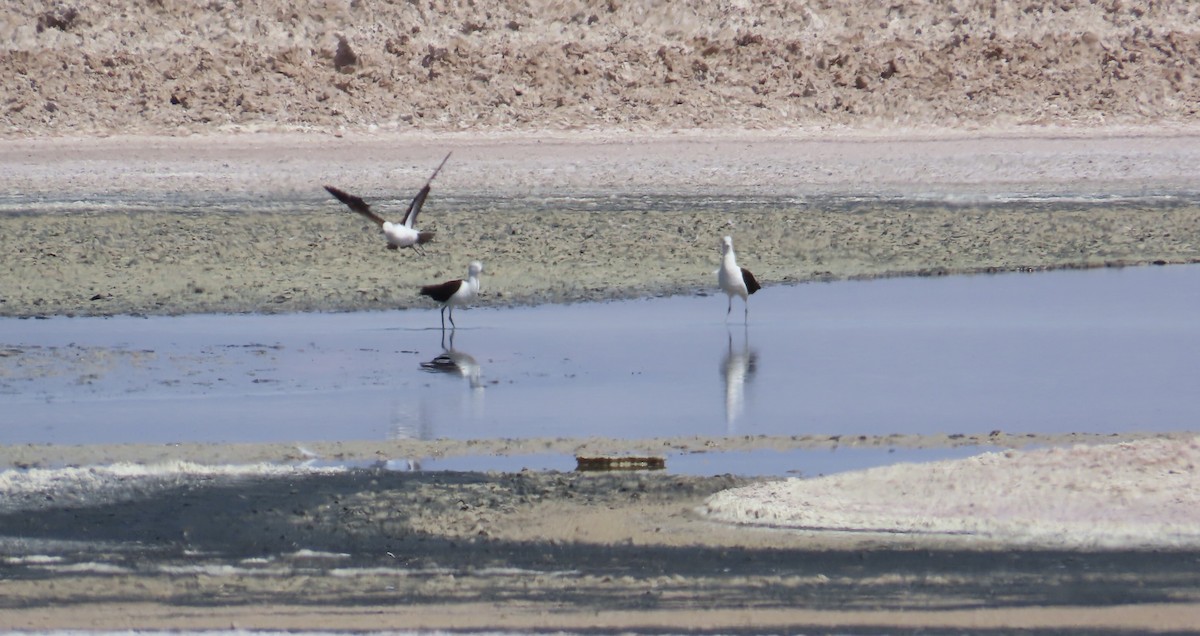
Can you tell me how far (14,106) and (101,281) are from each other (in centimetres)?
2458

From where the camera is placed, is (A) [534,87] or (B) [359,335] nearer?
(B) [359,335]

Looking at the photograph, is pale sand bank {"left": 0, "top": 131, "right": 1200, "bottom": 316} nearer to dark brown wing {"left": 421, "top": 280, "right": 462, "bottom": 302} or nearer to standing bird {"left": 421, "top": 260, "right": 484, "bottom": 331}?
standing bird {"left": 421, "top": 260, "right": 484, "bottom": 331}

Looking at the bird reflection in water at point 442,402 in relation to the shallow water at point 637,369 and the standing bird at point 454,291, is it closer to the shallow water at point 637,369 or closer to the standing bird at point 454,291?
the shallow water at point 637,369

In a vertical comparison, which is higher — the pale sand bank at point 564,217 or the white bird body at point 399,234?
the white bird body at point 399,234

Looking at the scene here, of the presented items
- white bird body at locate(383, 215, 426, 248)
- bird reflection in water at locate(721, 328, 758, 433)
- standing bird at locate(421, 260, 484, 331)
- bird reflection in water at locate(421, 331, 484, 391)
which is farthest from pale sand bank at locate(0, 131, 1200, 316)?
bird reflection in water at locate(721, 328, 758, 433)

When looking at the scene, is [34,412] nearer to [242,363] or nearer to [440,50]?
[242,363]

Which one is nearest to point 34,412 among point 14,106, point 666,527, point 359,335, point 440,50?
point 359,335

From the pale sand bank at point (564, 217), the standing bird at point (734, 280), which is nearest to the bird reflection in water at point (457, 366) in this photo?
the standing bird at point (734, 280)

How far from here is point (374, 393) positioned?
1051cm

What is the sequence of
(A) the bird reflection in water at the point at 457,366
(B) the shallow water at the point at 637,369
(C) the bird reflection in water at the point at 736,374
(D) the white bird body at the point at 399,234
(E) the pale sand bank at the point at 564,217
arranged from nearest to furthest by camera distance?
1. (B) the shallow water at the point at 637,369
2. (C) the bird reflection in water at the point at 736,374
3. (A) the bird reflection in water at the point at 457,366
4. (D) the white bird body at the point at 399,234
5. (E) the pale sand bank at the point at 564,217

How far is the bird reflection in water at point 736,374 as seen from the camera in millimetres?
9594

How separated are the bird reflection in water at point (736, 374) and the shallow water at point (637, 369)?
0.02m

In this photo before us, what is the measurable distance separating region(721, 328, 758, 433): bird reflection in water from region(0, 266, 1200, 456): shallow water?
25mm

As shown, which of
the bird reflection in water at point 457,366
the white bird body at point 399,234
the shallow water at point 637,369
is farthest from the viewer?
the white bird body at point 399,234
